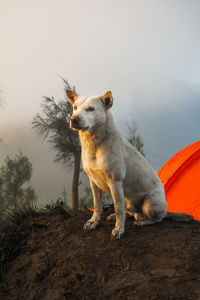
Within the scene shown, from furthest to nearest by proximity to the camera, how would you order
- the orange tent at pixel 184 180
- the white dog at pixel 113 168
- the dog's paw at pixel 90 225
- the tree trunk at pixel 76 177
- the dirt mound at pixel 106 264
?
the tree trunk at pixel 76 177
the orange tent at pixel 184 180
the dog's paw at pixel 90 225
the white dog at pixel 113 168
the dirt mound at pixel 106 264

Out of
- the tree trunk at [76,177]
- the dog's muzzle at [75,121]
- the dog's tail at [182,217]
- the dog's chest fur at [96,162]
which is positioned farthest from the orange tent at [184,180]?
the dog's muzzle at [75,121]

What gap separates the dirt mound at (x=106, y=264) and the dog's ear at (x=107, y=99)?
1768mm

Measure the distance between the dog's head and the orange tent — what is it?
339cm

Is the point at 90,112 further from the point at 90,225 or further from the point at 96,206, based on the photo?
the point at 90,225

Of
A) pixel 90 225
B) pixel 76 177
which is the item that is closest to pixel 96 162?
pixel 90 225

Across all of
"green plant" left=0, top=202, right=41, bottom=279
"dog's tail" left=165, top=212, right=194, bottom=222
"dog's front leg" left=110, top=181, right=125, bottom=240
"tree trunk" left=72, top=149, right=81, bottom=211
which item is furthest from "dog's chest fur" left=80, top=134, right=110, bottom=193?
"tree trunk" left=72, top=149, right=81, bottom=211

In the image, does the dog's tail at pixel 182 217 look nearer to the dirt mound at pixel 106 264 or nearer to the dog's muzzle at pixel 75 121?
the dirt mound at pixel 106 264

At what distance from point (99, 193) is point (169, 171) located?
9.83ft

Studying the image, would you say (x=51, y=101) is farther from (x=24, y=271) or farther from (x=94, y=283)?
(x=94, y=283)

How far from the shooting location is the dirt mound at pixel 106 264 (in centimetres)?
235

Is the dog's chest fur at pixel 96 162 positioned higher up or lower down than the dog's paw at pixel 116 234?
higher up

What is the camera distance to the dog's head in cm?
275

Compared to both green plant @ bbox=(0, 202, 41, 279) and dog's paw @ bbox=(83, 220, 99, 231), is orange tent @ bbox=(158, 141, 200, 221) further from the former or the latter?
green plant @ bbox=(0, 202, 41, 279)

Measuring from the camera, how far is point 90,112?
2.91 meters
